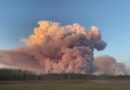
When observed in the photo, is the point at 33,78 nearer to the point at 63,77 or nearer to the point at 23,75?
the point at 23,75

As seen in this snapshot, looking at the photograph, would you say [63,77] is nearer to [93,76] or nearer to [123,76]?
[93,76]

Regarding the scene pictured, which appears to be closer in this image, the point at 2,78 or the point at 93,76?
the point at 2,78

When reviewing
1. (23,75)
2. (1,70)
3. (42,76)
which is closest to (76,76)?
(42,76)

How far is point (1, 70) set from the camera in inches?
5246

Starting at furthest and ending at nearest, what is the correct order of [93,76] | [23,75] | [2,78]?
1. [93,76]
2. [23,75]
3. [2,78]

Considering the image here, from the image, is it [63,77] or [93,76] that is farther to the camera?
[93,76]

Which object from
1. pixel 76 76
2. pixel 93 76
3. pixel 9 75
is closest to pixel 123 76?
pixel 93 76

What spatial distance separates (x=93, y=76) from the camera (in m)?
176

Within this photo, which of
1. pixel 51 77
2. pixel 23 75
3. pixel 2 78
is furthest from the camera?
pixel 51 77

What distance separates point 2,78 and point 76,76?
1961 inches

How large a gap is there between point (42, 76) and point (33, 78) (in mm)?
7063

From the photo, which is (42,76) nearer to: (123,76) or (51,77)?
(51,77)

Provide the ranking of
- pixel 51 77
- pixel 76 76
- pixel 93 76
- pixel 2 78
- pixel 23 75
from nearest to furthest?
1. pixel 2 78
2. pixel 23 75
3. pixel 51 77
4. pixel 76 76
5. pixel 93 76

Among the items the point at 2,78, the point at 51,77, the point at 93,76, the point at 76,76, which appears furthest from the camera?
the point at 93,76
